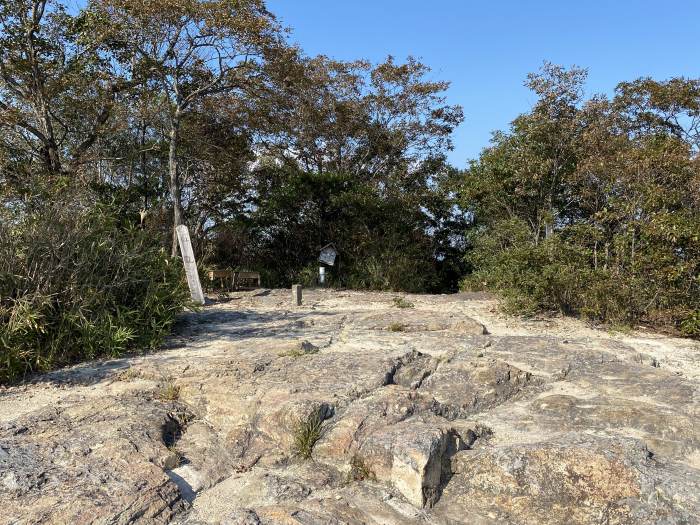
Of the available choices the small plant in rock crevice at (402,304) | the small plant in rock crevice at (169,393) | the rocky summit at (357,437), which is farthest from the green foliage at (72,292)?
the small plant in rock crevice at (402,304)

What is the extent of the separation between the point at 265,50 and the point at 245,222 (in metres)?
→ 4.28

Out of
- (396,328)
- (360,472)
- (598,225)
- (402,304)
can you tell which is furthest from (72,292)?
(598,225)

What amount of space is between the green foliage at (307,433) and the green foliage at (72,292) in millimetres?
2581

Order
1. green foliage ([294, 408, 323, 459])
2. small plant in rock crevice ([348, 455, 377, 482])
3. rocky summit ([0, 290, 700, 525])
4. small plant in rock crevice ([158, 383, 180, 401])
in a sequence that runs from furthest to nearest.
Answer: small plant in rock crevice ([158, 383, 180, 401]), green foliage ([294, 408, 323, 459]), small plant in rock crevice ([348, 455, 377, 482]), rocky summit ([0, 290, 700, 525])

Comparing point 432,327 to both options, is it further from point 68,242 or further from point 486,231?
point 486,231

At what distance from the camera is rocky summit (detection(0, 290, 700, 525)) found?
293cm

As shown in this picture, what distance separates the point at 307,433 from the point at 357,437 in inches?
12.3

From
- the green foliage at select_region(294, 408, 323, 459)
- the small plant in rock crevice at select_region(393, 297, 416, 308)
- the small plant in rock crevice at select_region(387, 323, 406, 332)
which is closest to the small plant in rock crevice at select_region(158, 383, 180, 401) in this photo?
the green foliage at select_region(294, 408, 323, 459)

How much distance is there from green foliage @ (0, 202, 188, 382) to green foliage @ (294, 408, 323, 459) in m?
2.58

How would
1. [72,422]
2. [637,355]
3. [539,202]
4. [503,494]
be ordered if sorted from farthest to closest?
[539,202]
[637,355]
[72,422]
[503,494]

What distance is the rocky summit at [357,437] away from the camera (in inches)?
115

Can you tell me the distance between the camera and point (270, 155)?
44.3 feet

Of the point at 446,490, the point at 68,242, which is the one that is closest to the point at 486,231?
the point at 68,242

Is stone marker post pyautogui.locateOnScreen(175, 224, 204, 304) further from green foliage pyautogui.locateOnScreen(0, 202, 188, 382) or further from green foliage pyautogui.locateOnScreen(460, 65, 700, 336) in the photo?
green foliage pyautogui.locateOnScreen(460, 65, 700, 336)
